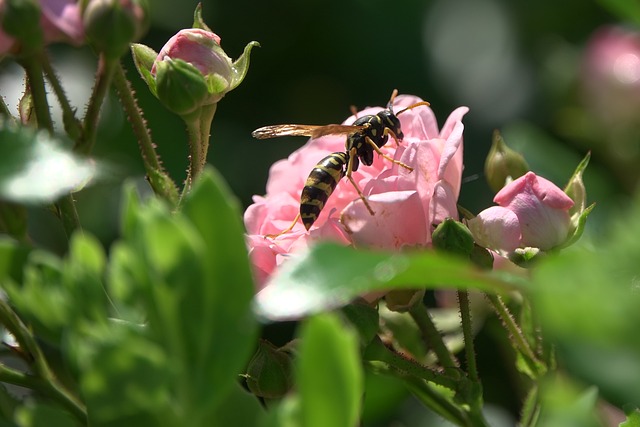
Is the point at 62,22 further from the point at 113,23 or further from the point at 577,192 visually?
the point at 577,192

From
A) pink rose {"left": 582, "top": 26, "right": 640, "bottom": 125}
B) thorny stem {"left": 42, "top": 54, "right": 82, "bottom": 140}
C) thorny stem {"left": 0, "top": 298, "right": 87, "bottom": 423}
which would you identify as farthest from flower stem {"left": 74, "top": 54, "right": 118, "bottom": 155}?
pink rose {"left": 582, "top": 26, "right": 640, "bottom": 125}

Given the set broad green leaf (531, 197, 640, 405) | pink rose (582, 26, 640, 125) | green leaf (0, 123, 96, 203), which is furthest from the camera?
pink rose (582, 26, 640, 125)

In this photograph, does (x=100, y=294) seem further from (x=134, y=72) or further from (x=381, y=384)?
(x=134, y=72)

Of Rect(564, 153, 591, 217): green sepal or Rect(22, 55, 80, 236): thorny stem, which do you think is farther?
Rect(564, 153, 591, 217): green sepal

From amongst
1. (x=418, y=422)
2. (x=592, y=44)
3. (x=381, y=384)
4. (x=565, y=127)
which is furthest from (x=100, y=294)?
(x=592, y=44)

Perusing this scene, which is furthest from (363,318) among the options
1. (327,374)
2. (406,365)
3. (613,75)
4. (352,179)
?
(613,75)

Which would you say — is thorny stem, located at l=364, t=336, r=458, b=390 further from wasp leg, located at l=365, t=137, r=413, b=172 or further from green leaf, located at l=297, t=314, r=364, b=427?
green leaf, located at l=297, t=314, r=364, b=427

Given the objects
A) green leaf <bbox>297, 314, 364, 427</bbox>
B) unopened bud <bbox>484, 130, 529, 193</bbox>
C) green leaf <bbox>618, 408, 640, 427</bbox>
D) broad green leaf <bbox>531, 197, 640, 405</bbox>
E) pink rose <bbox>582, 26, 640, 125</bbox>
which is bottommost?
pink rose <bbox>582, 26, 640, 125</bbox>
